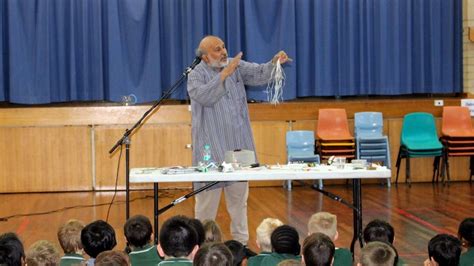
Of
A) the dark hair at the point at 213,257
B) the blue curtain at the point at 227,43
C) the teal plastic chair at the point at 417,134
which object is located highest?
the blue curtain at the point at 227,43

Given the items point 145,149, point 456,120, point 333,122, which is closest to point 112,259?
point 145,149

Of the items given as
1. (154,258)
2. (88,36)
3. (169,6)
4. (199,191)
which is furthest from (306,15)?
(154,258)

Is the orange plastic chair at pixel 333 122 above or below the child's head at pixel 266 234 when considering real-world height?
above

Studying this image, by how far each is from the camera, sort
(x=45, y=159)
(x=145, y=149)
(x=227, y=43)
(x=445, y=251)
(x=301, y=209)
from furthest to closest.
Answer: (x=227, y=43) < (x=145, y=149) < (x=45, y=159) < (x=301, y=209) < (x=445, y=251)

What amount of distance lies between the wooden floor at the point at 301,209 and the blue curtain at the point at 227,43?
1.73 metres

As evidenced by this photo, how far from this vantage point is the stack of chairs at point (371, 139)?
33.8 ft

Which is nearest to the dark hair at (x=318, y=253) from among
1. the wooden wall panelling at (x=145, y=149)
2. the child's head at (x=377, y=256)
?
the child's head at (x=377, y=256)

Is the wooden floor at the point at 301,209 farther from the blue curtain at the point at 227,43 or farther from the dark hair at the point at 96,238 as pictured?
the dark hair at the point at 96,238

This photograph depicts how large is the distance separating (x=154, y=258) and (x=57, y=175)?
6710 millimetres

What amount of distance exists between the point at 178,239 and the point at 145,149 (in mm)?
7098

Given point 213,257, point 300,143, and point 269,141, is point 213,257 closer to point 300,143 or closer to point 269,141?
point 300,143

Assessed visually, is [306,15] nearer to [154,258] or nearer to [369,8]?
[369,8]

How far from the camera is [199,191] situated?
17.9ft

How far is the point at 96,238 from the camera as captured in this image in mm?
3740
